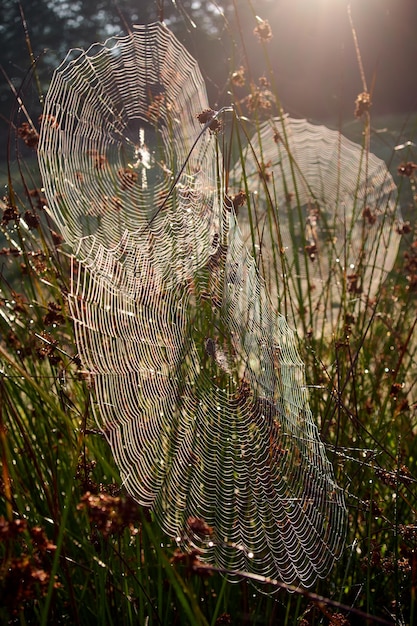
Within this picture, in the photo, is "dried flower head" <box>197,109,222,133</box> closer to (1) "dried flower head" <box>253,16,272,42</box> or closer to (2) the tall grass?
(2) the tall grass

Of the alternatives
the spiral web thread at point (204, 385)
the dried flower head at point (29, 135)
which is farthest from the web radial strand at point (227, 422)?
the dried flower head at point (29, 135)

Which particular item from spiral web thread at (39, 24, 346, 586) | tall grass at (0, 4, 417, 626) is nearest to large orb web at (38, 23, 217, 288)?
spiral web thread at (39, 24, 346, 586)

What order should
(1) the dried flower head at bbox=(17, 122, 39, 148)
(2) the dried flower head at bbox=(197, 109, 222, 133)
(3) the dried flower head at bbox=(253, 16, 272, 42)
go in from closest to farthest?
(2) the dried flower head at bbox=(197, 109, 222, 133), (1) the dried flower head at bbox=(17, 122, 39, 148), (3) the dried flower head at bbox=(253, 16, 272, 42)

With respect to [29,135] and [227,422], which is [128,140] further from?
[227,422]

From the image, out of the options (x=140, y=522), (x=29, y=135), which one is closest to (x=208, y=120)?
(x=29, y=135)

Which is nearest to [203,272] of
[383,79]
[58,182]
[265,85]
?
[58,182]

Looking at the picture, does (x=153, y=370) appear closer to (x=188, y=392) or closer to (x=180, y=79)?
(x=188, y=392)

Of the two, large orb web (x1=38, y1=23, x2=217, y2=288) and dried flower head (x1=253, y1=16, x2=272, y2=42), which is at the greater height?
dried flower head (x1=253, y1=16, x2=272, y2=42)

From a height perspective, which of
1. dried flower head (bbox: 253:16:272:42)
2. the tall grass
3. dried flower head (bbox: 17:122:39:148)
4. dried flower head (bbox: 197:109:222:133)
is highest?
dried flower head (bbox: 253:16:272:42)
